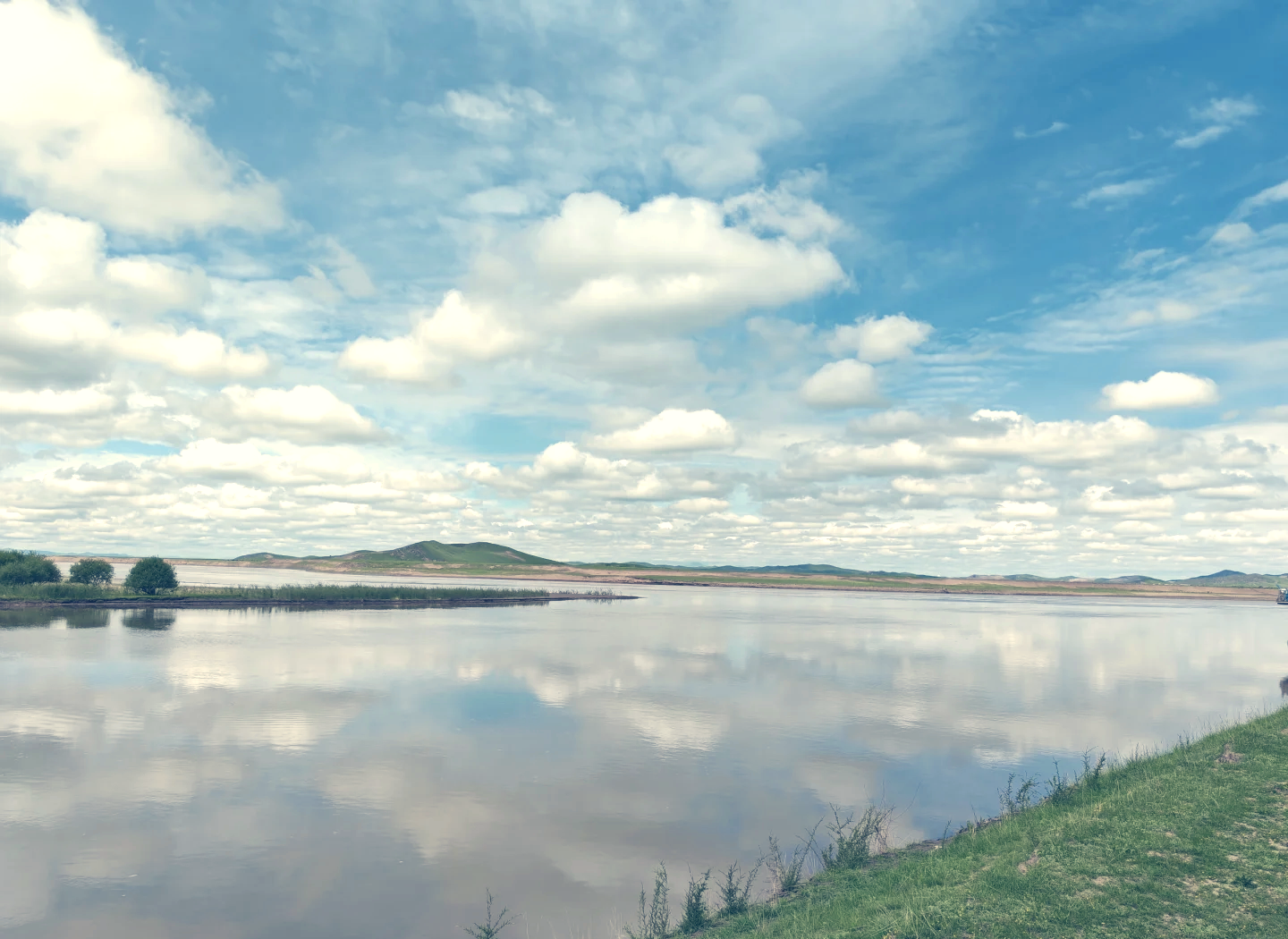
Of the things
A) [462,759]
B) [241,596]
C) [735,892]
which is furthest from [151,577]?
[735,892]

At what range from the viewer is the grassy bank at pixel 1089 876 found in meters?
12.2

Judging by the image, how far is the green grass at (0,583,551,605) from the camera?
309 feet

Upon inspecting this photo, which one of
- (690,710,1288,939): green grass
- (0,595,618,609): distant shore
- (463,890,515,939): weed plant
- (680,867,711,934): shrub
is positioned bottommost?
(0,595,618,609): distant shore

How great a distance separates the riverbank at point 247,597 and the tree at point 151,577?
122 cm

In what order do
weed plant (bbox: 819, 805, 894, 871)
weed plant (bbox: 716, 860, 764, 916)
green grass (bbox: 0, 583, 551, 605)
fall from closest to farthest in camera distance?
weed plant (bbox: 716, 860, 764, 916), weed plant (bbox: 819, 805, 894, 871), green grass (bbox: 0, 583, 551, 605)

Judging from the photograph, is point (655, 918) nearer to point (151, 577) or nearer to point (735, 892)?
point (735, 892)

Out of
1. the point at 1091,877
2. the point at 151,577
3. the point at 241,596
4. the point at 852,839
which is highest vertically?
the point at 151,577

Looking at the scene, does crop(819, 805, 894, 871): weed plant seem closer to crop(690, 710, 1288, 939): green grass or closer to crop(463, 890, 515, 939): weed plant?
crop(690, 710, 1288, 939): green grass

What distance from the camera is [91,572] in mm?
105938

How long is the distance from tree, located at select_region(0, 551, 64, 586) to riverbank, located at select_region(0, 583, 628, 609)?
8.35 ft

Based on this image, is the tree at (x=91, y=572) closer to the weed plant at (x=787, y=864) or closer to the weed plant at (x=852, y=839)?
the weed plant at (x=787, y=864)

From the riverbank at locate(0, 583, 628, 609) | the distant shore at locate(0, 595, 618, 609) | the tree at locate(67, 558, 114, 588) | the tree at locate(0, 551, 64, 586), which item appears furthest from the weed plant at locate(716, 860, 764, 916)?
the tree at locate(67, 558, 114, 588)

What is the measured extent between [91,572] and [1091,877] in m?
128

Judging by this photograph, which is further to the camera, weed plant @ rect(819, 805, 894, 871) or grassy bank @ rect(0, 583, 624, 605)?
grassy bank @ rect(0, 583, 624, 605)
